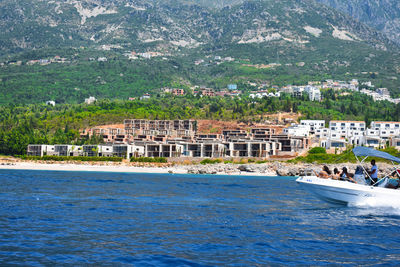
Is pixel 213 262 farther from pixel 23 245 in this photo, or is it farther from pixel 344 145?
pixel 344 145

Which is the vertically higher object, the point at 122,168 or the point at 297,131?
the point at 297,131

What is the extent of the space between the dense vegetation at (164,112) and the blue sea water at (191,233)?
338ft

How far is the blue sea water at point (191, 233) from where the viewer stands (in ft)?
52.1

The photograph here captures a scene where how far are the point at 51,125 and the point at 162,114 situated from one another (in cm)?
3697

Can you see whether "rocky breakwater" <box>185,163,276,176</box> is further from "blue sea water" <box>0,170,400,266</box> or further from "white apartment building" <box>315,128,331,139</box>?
"blue sea water" <box>0,170,400,266</box>

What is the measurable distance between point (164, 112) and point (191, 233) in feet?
505

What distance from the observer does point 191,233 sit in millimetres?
20078

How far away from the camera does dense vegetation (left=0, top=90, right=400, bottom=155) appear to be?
485 feet

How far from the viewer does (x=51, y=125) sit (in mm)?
149750

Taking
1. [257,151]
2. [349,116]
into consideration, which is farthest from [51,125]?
[349,116]

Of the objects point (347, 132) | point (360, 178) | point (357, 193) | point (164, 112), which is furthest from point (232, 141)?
point (357, 193)

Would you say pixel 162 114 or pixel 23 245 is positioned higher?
pixel 162 114

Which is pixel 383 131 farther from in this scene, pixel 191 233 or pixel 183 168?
pixel 191 233

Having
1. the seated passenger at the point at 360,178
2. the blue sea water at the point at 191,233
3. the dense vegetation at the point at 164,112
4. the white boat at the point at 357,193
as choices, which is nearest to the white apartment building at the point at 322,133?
the dense vegetation at the point at 164,112
